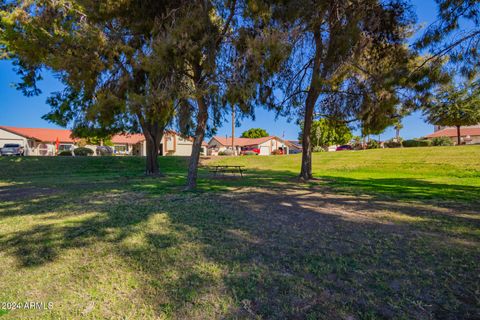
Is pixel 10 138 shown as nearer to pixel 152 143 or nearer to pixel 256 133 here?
pixel 152 143

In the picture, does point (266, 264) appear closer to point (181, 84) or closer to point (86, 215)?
point (86, 215)

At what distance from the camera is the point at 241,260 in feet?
11.0

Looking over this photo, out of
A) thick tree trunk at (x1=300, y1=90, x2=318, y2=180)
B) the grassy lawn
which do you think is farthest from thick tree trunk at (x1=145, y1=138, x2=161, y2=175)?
the grassy lawn

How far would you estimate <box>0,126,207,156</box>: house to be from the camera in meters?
35.7

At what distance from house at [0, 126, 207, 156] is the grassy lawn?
82.8 feet

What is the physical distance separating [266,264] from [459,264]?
2.28 metres

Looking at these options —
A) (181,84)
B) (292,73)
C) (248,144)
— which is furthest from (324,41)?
(248,144)

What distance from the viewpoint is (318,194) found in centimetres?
873

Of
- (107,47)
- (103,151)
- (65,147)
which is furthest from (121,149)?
(107,47)

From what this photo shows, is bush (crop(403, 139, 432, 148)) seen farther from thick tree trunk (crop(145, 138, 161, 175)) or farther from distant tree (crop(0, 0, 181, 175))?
distant tree (crop(0, 0, 181, 175))

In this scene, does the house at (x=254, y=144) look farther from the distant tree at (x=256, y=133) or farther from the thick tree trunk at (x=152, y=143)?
the thick tree trunk at (x=152, y=143)

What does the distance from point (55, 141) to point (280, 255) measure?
44084 millimetres

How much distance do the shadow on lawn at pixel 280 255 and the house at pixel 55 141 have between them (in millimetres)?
25372

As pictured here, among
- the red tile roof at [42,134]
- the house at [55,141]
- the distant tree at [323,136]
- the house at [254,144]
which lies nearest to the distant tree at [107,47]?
the house at [55,141]
